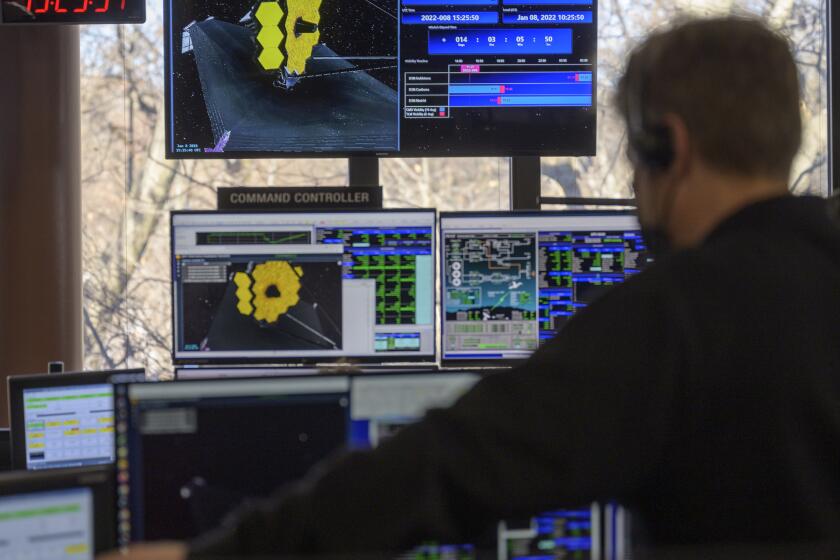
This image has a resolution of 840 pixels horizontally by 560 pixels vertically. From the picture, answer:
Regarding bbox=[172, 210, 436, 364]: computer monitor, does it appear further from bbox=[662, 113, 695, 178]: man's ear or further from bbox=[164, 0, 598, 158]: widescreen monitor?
bbox=[662, 113, 695, 178]: man's ear

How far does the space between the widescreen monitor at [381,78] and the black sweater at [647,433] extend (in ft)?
5.91

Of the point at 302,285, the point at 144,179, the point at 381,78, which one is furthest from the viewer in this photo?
the point at 144,179

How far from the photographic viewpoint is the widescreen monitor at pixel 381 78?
8.64 ft

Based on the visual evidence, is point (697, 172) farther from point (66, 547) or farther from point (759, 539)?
point (66, 547)

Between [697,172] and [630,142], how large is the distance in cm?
9

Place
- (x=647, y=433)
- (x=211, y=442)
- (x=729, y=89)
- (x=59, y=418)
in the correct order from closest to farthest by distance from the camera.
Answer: (x=647, y=433) < (x=729, y=89) < (x=211, y=442) < (x=59, y=418)

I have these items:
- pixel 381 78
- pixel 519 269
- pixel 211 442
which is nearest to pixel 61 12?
pixel 381 78

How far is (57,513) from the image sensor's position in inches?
46.4

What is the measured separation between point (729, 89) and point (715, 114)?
3 cm

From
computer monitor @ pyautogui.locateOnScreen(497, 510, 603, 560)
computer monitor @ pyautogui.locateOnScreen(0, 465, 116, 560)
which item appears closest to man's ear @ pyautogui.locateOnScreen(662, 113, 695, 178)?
computer monitor @ pyautogui.locateOnScreen(497, 510, 603, 560)

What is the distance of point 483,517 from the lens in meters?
0.84

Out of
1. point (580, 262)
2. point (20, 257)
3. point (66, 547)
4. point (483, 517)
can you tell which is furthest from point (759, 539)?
point (20, 257)

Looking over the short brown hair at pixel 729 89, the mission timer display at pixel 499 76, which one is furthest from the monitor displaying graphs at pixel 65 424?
the short brown hair at pixel 729 89

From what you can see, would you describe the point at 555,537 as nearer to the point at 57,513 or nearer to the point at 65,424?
the point at 57,513
